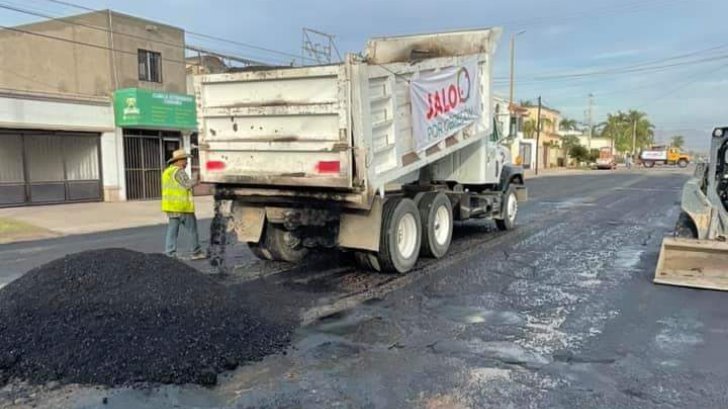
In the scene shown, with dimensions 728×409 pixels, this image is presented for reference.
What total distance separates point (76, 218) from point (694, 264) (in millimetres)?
15148

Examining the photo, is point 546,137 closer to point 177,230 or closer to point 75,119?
point 75,119

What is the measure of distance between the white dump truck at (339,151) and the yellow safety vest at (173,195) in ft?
3.41

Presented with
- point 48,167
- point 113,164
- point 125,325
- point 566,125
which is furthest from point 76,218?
point 566,125

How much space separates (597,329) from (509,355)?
123cm

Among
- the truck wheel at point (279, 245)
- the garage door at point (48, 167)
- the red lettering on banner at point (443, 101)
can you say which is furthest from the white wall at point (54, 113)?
the red lettering on banner at point (443, 101)

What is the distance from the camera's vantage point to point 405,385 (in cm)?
420

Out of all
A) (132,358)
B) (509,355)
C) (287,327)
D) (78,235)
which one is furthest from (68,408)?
(78,235)

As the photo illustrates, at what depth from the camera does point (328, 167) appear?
22.5 ft

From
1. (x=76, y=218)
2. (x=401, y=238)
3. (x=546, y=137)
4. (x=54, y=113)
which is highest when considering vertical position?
(x=546, y=137)

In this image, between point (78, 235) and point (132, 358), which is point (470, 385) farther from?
point (78, 235)

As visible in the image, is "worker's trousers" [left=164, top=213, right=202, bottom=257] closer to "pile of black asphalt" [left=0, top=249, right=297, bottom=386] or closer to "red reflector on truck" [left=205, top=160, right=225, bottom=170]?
"red reflector on truck" [left=205, top=160, right=225, bottom=170]

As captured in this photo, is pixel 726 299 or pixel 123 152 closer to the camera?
pixel 726 299

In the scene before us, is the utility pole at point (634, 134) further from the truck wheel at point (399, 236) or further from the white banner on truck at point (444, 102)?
the truck wheel at point (399, 236)

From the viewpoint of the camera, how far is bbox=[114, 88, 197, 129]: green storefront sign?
66.8 feet
